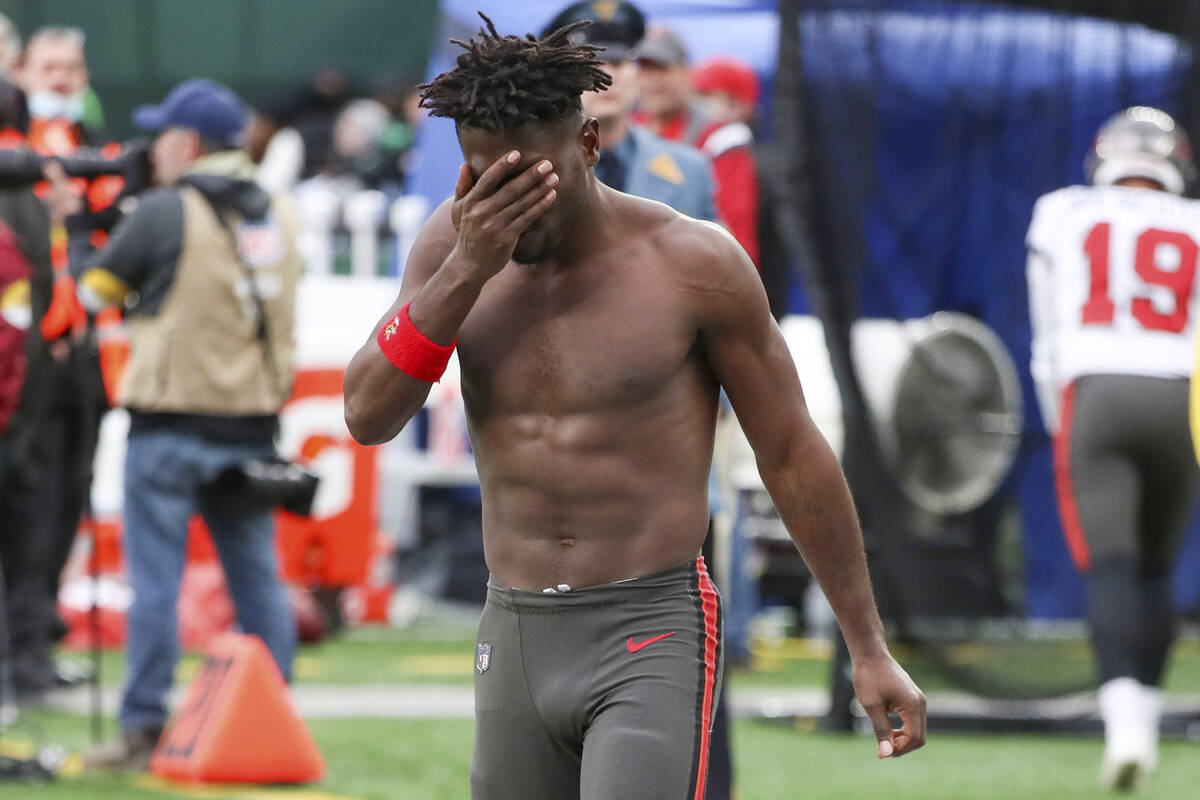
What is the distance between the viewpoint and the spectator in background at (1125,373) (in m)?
7.23

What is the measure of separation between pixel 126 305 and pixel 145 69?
10.5 metres

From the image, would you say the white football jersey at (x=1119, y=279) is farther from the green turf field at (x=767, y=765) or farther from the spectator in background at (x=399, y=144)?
the spectator in background at (x=399, y=144)

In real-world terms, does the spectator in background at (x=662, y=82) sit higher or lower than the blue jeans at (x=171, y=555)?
higher

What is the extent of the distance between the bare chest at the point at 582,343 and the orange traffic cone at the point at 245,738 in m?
3.79

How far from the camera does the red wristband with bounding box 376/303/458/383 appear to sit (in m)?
3.26

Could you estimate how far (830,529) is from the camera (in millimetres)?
3500

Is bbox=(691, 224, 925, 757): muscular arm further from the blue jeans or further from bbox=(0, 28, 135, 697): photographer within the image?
bbox=(0, 28, 135, 697): photographer

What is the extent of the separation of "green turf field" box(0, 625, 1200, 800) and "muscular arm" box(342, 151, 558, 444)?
351 cm

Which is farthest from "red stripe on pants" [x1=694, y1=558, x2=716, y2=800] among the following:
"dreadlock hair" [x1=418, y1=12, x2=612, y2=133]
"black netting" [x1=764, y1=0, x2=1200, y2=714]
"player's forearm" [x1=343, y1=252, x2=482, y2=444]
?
"black netting" [x1=764, y1=0, x2=1200, y2=714]

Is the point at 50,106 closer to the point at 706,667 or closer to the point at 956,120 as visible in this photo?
the point at 956,120

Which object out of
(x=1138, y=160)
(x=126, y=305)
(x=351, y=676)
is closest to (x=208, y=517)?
(x=126, y=305)

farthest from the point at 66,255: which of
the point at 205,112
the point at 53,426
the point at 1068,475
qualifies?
the point at 1068,475

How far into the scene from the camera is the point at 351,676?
32.3 feet

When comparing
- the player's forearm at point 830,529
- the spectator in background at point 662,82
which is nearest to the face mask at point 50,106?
the spectator in background at point 662,82
